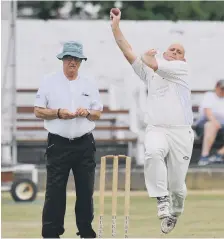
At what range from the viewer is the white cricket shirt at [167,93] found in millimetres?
8430

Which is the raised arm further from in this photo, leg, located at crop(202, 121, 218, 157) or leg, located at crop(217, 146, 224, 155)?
leg, located at crop(217, 146, 224, 155)

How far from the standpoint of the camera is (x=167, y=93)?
8469 millimetres

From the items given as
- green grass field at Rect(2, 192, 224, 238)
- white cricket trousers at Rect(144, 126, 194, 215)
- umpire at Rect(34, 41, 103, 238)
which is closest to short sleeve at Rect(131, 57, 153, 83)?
white cricket trousers at Rect(144, 126, 194, 215)

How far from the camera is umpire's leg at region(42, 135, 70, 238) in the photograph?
8047 millimetres

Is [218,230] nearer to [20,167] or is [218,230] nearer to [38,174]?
[20,167]

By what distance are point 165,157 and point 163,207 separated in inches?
14.9

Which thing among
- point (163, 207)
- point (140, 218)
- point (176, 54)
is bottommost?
point (140, 218)

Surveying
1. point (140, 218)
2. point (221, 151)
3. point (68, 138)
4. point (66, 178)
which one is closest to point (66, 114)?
point (68, 138)

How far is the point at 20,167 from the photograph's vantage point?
1290cm

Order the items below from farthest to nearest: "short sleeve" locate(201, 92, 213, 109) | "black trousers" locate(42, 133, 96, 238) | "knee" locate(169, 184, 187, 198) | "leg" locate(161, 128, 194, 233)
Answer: "short sleeve" locate(201, 92, 213, 109) < "knee" locate(169, 184, 187, 198) < "leg" locate(161, 128, 194, 233) < "black trousers" locate(42, 133, 96, 238)

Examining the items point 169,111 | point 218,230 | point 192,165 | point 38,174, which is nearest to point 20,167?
point 38,174

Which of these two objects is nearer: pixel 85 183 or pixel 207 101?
pixel 85 183

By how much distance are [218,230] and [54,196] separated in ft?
6.91

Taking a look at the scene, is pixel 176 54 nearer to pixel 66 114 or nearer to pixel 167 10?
pixel 66 114
